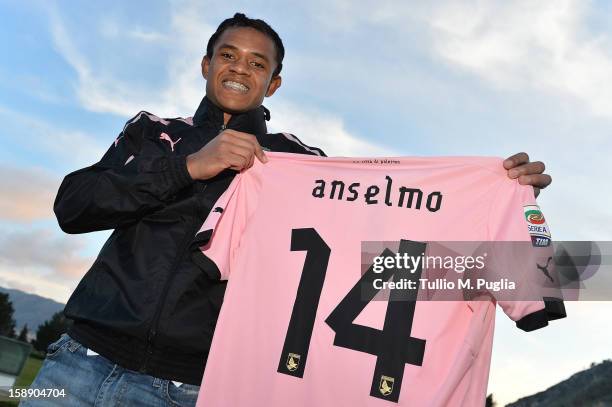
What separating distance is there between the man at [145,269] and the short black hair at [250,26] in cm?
75

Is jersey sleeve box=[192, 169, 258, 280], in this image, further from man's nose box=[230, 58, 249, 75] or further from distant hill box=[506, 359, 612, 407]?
distant hill box=[506, 359, 612, 407]

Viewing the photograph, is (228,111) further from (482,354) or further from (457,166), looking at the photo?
(482,354)

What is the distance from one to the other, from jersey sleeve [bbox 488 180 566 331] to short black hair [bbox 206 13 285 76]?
169cm

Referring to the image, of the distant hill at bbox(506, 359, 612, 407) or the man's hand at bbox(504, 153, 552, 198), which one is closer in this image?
the man's hand at bbox(504, 153, 552, 198)

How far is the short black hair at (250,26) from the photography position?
362cm

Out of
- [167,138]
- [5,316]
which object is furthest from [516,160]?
[5,316]

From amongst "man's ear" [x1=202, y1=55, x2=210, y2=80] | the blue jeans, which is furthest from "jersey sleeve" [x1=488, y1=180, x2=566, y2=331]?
"man's ear" [x1=202, y1=55, x2=210, y2=80]

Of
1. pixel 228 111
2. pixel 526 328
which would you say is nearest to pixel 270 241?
pixel 228 111

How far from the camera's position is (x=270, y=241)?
10.9 feet

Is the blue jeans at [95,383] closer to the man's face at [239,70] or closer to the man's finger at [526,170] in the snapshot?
the man's face at [239,70]

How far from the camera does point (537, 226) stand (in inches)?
A: 120

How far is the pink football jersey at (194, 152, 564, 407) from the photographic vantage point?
290 cm

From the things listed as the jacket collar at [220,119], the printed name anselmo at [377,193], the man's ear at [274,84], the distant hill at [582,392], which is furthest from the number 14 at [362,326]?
the distant hill at [582,392]

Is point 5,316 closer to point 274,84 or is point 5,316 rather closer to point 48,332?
point 48,332
